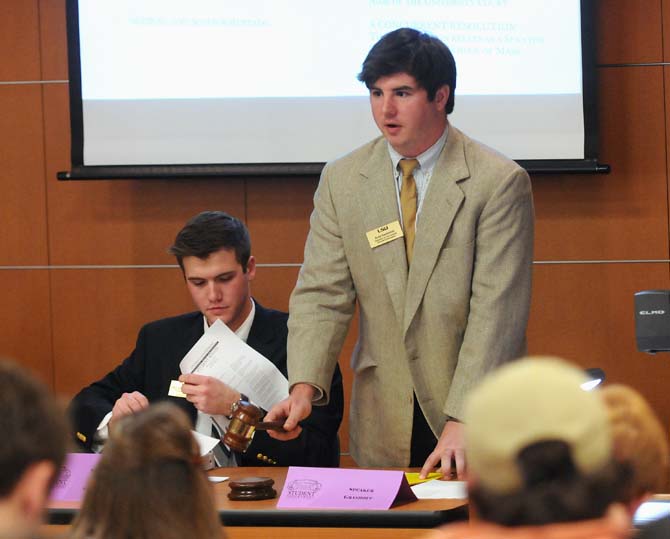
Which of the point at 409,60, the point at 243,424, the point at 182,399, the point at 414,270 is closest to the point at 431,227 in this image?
the point at 414,270

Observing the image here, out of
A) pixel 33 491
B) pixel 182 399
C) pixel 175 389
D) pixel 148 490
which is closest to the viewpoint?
pixel 33 491

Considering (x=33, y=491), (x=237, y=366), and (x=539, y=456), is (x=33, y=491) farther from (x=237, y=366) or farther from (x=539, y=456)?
(x=237, y=366)

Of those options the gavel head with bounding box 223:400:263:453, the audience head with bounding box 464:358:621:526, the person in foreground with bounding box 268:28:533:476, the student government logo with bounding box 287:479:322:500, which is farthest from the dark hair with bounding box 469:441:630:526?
the person in foreground with bounding box 268:28:533:476

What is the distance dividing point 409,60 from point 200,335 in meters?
1.10

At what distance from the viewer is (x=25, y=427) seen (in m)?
0.90

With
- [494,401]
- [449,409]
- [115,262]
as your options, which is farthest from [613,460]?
[115,262]

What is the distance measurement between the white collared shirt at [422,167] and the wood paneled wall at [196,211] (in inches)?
59.9

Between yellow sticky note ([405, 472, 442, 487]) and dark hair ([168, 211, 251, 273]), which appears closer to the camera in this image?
yellow sticky note ([405, 472, 442, 487])

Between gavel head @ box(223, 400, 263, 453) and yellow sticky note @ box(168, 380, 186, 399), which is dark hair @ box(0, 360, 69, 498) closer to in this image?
gavel head @ box(223, 400, 263, 453)

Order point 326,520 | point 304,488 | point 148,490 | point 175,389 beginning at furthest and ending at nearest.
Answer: point 175,389 < point 304,488 < point 326,520 < point 148,490

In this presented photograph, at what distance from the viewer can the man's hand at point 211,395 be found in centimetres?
293

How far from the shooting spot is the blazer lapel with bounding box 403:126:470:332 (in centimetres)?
287

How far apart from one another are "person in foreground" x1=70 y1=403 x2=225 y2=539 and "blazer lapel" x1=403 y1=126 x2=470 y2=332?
5.04 feet

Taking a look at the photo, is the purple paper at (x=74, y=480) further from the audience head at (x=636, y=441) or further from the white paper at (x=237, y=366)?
the audience head at (x=636, y=441)
